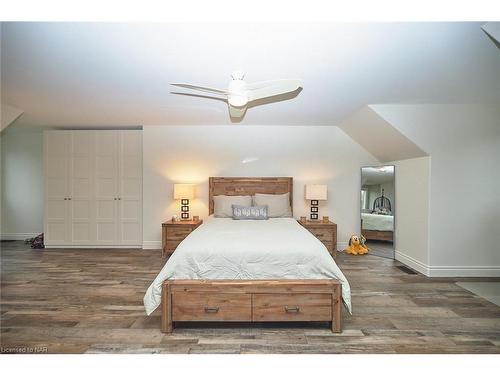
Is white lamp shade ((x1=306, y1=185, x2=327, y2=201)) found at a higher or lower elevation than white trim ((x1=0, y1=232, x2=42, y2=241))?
higher

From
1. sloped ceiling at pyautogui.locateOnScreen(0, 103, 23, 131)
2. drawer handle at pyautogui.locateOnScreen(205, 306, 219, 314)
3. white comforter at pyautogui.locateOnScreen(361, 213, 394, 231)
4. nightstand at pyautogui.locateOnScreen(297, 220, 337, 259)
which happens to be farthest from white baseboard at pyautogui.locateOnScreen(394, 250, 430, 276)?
sloped ceiling at pyautogui.locateOnScreen(0, 103, 23, 131)

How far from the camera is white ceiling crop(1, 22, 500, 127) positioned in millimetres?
1873

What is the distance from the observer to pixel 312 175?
499 centimetres

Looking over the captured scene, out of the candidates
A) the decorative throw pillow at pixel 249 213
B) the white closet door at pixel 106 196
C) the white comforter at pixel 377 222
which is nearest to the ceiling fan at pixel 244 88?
the decorative throw pillow at pixel 249 213

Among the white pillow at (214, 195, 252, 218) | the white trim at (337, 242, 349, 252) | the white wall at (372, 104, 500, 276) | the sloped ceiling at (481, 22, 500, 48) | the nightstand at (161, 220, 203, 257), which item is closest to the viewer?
the sloped ceiling at (481, 22, 500, 48)

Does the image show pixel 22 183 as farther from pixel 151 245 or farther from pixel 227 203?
pixel 227 203

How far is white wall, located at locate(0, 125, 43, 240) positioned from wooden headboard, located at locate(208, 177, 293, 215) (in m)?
3.94

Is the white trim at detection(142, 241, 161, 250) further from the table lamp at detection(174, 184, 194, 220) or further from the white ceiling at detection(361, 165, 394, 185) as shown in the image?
the white ceiling at detection(361, 165, 394, 185)

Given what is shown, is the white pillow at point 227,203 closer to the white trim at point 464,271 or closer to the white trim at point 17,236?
the white trim at point 464,271

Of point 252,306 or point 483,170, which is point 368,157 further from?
point 252,306

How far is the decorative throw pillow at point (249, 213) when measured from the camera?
4074 millimetres

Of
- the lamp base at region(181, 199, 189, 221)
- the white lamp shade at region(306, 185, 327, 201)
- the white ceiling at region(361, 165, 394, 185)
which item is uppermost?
the white ceiling at region(361, 165, 394, 185)

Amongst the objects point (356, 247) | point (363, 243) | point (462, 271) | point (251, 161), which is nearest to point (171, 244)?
point (251, 161)

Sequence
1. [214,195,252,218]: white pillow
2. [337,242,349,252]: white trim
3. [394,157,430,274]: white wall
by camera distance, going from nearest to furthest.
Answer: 1. [394,157,430,274]: white wall
2. [214,195,252,218]: white pillow
3. [337,242,349,252]: white trim
